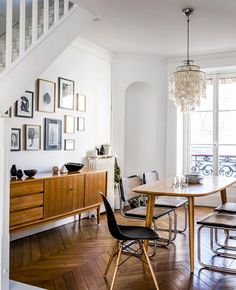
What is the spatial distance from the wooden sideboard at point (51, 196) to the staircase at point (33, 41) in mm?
1107

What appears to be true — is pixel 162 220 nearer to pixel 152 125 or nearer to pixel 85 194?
pixel 85 194

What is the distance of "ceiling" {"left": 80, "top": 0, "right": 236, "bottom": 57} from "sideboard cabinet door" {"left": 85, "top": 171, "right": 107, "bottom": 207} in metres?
2.16

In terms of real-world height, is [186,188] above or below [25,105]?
below

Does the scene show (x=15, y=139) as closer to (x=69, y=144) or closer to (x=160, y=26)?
(x=69, y=144)

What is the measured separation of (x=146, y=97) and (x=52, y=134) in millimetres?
2559

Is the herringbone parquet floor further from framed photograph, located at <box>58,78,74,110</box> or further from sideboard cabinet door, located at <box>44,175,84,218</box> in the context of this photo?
framed photograph, located at <box>58,78,74,110</box>

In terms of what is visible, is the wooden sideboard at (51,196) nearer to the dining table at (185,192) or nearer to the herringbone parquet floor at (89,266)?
the herringbone parquet floor at (89,266)

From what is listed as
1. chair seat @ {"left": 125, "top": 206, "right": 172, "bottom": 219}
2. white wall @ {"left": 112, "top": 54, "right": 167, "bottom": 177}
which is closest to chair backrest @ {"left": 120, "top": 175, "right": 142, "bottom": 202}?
chair seat @ {"left": 125, "top": 206, "right": 172, "bottom": 219}

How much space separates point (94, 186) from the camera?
4895mm

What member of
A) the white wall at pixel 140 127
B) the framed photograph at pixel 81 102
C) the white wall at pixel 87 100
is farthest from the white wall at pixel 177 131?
the framed photograph at pixel 81 102

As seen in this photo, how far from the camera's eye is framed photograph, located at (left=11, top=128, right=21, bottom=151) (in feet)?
13.6

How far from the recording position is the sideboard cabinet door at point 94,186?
186 inches

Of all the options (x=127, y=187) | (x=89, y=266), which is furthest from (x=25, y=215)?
(x=127, y=187)

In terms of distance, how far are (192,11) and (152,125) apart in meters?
2.79
